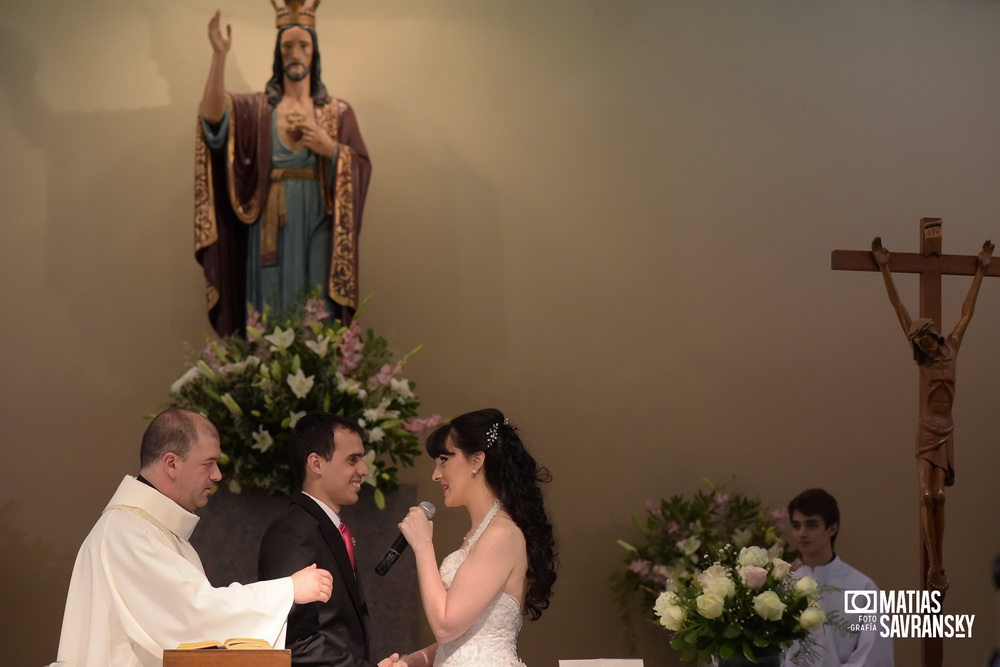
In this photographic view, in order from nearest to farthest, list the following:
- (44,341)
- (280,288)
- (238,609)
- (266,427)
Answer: (238,609), (266,427), (280,288), (44,341)

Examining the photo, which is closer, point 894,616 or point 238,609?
point 238,609

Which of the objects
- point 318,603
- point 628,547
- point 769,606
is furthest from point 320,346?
point 769,606

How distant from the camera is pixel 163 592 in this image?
3441mm

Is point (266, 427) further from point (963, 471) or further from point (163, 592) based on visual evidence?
point (963, 471)

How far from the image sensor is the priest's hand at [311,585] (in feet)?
11.2

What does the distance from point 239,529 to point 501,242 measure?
256 centimetres

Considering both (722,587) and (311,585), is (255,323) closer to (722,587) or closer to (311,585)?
(311,585)

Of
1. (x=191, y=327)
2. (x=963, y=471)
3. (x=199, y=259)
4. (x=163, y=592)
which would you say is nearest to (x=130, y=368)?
(x=191, y=327)

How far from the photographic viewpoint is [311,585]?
3.43 m

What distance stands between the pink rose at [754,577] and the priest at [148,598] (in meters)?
1.29

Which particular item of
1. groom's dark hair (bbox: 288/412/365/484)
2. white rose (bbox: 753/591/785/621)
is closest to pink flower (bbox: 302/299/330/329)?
groom's dark hair (bbox: 288/412/365/484)

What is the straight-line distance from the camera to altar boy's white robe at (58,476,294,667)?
3412mm

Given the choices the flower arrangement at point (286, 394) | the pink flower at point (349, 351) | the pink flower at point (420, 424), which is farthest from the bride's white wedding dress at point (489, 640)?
the pink flower at point (349, 351)

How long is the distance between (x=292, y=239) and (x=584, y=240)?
191 centimetres
